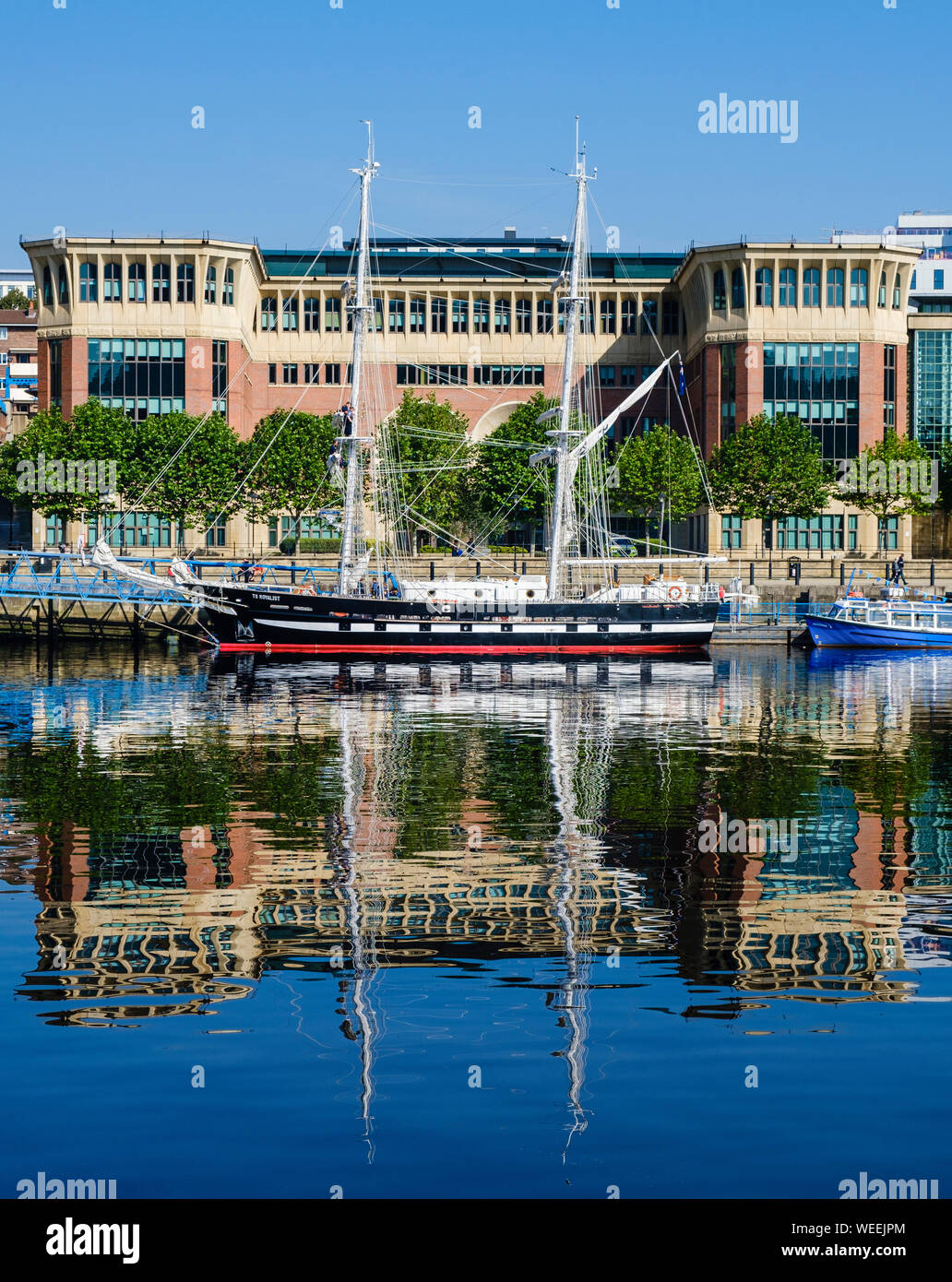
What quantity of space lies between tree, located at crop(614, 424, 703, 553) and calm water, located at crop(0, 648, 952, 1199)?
75121 millimetres

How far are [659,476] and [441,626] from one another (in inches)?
1595

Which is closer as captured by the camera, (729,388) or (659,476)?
(659,476)

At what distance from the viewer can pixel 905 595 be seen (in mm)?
97062

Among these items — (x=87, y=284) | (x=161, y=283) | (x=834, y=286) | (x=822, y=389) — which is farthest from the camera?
(x=87, y=284)

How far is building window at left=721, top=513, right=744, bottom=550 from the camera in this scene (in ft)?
413

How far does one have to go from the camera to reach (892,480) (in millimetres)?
117250

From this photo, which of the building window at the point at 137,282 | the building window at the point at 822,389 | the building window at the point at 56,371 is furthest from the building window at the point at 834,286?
the building window at the point at 56,371

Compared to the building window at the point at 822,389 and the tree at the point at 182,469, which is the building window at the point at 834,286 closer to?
the building window at the point at 822,389

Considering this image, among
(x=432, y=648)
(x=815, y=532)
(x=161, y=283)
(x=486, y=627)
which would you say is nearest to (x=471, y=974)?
(x=432, y=648)

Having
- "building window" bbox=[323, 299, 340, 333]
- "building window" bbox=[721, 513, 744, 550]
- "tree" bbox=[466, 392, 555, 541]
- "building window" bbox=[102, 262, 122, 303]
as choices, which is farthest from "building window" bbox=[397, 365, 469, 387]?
"building window" bbox=[721, 513, 744, 550]

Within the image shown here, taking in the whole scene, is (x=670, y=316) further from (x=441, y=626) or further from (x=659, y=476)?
(x=441, y=626)

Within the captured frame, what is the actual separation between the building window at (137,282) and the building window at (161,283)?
988 millimetres

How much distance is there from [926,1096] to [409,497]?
101 meters

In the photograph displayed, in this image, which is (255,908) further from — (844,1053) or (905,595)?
Answer: (905,595)
